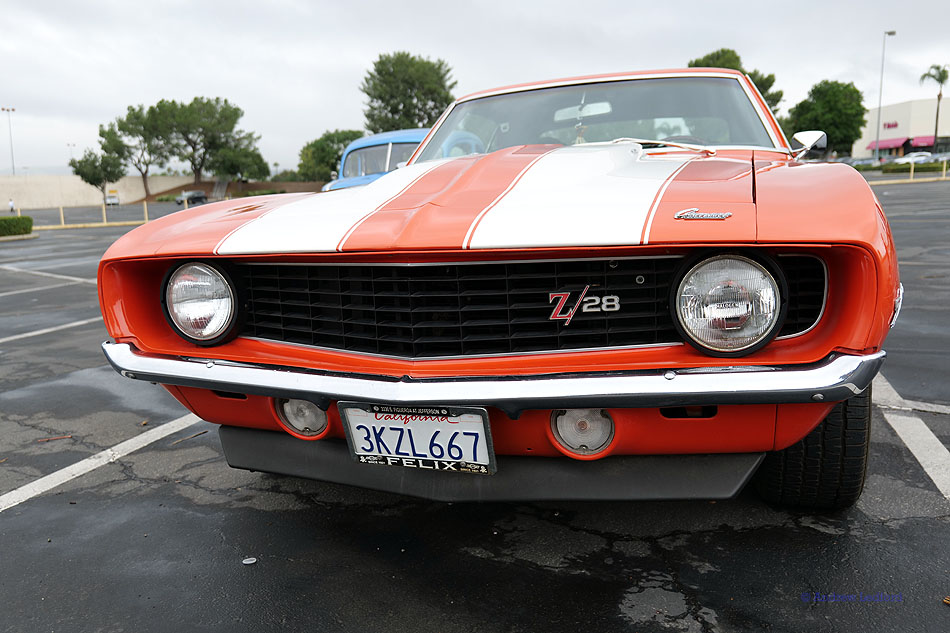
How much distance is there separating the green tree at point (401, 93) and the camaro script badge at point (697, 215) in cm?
5259

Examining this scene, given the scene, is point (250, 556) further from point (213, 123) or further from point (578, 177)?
point (213, 123)

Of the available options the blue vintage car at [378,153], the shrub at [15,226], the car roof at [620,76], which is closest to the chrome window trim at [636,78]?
the car roof at [620,76]

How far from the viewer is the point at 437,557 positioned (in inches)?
78.7

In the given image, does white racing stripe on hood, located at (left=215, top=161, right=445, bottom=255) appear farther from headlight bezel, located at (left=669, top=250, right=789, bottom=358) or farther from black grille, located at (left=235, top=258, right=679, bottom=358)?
headlight bezel, located at (left=669, top=250, right=789, bottom=358)

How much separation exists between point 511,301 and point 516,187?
0.36m

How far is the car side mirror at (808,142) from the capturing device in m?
2.61

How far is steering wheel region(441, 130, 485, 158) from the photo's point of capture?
3.21 m

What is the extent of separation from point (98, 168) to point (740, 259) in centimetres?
6876

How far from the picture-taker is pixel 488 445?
5.44 ft

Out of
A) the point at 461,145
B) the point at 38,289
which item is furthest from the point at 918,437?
the point at 38,289

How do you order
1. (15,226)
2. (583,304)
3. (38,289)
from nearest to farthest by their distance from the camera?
(583,304) → (38,289) → (15,226)

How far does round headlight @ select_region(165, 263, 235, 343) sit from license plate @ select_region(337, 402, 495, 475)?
0.50 meters

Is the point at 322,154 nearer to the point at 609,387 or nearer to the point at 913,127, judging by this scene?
the point at 913,127

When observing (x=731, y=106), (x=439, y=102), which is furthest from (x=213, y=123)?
(x=731, y=106)
